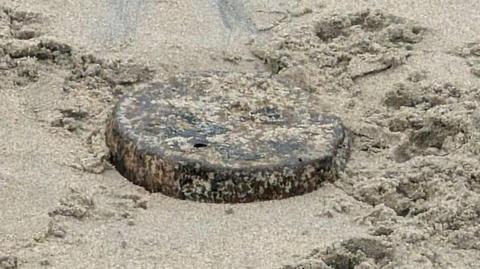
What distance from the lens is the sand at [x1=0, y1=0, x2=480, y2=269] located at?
8.65 ft

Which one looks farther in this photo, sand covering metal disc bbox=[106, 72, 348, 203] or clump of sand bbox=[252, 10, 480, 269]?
sand covering metal disc bbox=[106, 72, 348, 203]

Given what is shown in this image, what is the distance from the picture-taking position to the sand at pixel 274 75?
2.64 meters

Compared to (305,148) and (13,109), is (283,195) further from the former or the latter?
(13,109)

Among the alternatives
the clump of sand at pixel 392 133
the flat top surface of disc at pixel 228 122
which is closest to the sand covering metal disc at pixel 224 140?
the flat top surface of disc at pixel 228 122

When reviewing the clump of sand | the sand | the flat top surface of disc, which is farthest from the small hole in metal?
the clump of sand

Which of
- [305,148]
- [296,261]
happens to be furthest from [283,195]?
[296,261]

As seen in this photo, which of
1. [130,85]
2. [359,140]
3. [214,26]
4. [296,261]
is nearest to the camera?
[296,261]

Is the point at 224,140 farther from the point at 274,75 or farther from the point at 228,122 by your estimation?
the point at 274,75

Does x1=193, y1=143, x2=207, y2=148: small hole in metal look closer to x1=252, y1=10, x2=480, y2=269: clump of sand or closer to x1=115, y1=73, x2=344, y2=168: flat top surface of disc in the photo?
x1=115, y1=73, x2=344, y2=168: flat top surface of disc

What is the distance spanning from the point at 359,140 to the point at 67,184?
83 centimetres

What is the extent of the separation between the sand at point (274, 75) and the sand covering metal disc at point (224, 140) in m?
0.04

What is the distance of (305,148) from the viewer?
2.97m

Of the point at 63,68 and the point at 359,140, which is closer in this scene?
the point at 359,140

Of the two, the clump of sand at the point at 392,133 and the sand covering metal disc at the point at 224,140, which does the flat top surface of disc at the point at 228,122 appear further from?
the clump of sand at the point at 392,133
